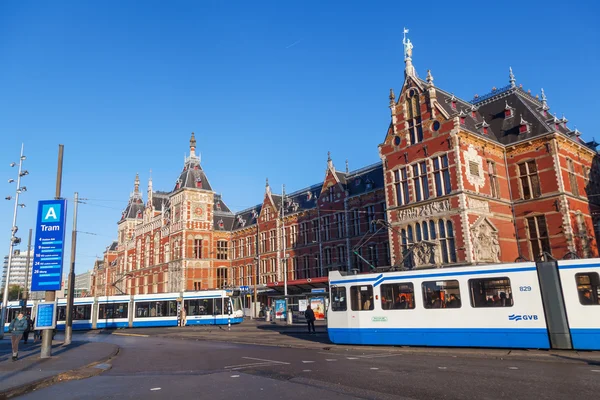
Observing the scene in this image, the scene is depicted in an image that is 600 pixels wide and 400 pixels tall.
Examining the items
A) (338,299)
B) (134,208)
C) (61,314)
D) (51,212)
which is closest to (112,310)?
(61,314)

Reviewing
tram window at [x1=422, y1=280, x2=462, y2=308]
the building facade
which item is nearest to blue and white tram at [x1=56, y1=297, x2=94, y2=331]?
the building facade

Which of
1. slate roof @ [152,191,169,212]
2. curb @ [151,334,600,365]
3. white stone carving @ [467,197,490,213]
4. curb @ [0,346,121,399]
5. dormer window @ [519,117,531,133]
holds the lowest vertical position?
curb @ [151,334,600,365]

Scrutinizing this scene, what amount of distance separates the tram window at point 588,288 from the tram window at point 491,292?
2000 mm

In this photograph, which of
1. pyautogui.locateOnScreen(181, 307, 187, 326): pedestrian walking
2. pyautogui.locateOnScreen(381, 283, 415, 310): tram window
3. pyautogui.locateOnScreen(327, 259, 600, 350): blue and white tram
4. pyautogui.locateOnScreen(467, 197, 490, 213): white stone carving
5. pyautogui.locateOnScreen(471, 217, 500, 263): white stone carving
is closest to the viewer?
pyautogui.locateOnScreen(327, 259, 600, 350): blue and white tram

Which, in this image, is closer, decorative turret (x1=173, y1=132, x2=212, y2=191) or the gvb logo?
the gvb logo

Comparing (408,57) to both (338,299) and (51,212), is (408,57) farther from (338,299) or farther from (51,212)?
(51,212)

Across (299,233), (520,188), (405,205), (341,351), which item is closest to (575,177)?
(520,188)

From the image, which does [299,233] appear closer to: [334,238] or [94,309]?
[334,238]

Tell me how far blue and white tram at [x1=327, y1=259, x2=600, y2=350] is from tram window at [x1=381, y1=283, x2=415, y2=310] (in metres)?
0.04

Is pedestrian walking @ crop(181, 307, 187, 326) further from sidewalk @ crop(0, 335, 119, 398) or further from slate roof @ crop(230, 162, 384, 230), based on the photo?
sidewalk @ crop(0, 335, 119, 398)

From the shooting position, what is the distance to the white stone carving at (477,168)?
98.5ft

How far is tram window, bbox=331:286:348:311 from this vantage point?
1848cm

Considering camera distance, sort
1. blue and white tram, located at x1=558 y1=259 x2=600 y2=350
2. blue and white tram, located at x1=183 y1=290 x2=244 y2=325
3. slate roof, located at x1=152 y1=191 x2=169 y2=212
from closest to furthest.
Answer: blue and white tram, located at x1=558 y1=259 x2=600 y2=350, blue and white tram, located at x1=183 y1=290 x2=244 y2=325, slate roof, located at x1=152 y1=191 x2=169 y2=212

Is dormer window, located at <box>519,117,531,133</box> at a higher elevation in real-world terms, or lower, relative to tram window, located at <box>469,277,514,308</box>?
higher
